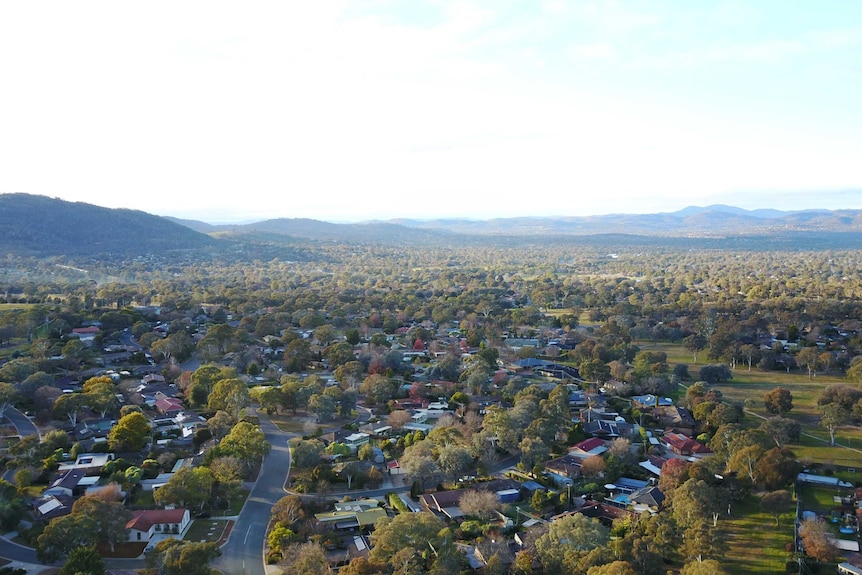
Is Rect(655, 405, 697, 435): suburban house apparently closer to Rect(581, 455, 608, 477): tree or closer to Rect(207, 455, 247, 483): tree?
Rect(581, 455, 608, 477): tree

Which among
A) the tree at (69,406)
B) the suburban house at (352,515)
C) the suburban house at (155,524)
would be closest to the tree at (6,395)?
the tree at (69,406)

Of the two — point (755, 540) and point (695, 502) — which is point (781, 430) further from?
point (695, 502)

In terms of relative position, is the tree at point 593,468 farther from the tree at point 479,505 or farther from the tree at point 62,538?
the tree at point 62,538

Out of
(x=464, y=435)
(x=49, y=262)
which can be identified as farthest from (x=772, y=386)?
(x=49, y=262)

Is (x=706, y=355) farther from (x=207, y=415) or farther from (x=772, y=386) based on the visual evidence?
(x=207, y=415)

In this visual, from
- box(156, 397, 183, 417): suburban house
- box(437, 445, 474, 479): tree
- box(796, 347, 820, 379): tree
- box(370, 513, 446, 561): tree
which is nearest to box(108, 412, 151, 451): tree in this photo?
box(156, 397, 183, 417): suburban house

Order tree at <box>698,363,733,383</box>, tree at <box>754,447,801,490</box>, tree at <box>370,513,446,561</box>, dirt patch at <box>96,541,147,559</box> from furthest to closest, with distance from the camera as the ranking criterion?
tree at <box>698,363,733,383</box>
tree at <box>754,447,801,490</box>
dirt patch at <box>96,541,147,559</box>
tree at <box>370,513,446,561</box>

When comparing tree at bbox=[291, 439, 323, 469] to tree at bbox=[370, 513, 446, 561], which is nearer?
tree at bbox=[370, 513, 446, 561]

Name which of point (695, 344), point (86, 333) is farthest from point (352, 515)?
point (86, 333)
